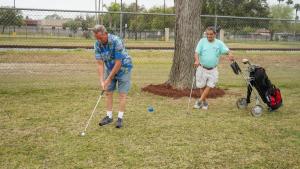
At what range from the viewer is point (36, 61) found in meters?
17.1

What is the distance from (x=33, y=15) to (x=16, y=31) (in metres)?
1.27

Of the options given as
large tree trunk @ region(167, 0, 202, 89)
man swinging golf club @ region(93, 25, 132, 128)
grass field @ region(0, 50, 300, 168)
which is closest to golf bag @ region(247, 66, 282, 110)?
grass field @ region(0, 50, 300, 168)

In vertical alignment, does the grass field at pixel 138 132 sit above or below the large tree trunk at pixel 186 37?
below

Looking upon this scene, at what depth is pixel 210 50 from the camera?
894 centimetres

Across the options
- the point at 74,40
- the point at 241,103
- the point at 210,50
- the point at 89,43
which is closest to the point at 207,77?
the point at 210,50

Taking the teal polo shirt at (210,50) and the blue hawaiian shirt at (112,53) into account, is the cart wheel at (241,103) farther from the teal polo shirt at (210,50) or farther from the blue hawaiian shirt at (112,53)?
the blue hawaiian shirt at (112,53)

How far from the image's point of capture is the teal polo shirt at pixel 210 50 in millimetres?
8945

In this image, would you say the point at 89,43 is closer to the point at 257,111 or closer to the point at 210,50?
the point at 210,50

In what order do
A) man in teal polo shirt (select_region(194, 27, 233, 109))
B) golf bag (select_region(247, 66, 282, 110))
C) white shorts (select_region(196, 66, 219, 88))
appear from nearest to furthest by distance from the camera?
golf bag (select_region(247, 66, 282, 110)), man in teal polo shirt (select_region(194, 27, 233, 109)), white shorts (select_region(196, 66, 219, 88))

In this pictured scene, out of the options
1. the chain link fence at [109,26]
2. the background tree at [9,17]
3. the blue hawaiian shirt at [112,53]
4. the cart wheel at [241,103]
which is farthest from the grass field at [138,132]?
the chain link fence at [109,26]

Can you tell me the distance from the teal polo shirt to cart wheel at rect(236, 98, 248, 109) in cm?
103

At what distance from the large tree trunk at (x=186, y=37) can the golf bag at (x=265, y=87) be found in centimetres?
230

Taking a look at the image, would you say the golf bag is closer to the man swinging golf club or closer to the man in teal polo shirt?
the man in teal polo shirt

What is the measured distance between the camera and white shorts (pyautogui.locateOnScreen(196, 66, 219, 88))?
29.8 ft
